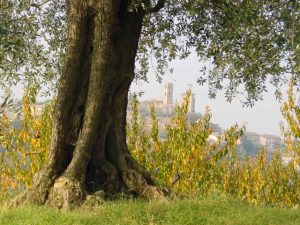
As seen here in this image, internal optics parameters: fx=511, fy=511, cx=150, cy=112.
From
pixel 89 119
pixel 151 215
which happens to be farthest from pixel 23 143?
pixel 151 215

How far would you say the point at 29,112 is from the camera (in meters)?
19.1

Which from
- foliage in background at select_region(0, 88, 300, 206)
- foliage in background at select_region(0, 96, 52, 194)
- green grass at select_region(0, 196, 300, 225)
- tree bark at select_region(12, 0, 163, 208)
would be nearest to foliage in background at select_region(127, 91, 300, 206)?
foliage in background at select_region(0, 88, 300, 206)

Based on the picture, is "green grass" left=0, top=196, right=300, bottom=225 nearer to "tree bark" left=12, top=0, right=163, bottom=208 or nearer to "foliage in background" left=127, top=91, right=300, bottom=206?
"tree bark" left=12, top=0, right=163, bottom=208

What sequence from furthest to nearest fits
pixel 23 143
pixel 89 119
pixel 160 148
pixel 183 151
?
pixel 160 148 < pixel 183 151 < pixel 23 143 < pixel 89 119

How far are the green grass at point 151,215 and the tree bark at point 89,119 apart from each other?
2.76ft

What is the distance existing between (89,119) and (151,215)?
3.04 meters

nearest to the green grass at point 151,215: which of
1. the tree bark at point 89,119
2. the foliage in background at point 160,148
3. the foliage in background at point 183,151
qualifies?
the tree bark at point 89,119

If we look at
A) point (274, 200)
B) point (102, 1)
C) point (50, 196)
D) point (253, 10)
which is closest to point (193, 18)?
point (253, 10)

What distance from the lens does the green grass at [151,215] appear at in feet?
33.9

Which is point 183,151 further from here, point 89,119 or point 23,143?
point 89,119

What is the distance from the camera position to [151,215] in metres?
10.7

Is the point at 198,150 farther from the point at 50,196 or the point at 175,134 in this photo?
the point at 50,196

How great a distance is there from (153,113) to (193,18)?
5.62 metres

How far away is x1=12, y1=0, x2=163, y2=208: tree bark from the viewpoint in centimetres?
1226
